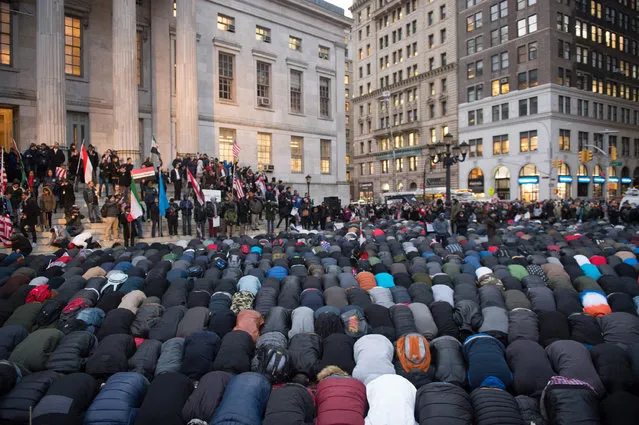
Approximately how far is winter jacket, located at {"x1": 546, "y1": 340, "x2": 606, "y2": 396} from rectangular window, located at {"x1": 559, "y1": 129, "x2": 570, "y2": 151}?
5565 centimetres

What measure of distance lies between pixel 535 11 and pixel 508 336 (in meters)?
59.0

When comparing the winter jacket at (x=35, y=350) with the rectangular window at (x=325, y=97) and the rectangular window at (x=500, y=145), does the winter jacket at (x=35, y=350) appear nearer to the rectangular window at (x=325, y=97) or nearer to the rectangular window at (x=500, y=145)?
the rectangular window at (x=325, y=97)

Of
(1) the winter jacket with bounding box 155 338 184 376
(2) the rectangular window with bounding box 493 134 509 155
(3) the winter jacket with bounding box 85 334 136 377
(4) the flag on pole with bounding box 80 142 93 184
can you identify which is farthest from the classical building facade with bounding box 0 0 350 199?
(2) the rectangular window with bounding box 493 134 509 155

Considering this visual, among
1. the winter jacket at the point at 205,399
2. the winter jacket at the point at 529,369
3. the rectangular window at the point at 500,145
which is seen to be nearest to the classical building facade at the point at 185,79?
the winter jacket at the point at 205,399

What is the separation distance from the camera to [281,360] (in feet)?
24.6

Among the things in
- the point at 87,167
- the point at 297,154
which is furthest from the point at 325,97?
the point at 87,167

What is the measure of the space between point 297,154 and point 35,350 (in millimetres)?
32491

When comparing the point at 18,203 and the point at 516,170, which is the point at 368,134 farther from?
the point at 18,203

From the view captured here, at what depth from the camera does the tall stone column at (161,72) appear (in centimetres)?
2965

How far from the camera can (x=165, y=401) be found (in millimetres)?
5945

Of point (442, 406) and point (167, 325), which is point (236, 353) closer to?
point (167, 325)

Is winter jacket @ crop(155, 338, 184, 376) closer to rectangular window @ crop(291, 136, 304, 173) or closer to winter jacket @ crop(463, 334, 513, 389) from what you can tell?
winter jacket @ crop(463, 334, 513, 389)

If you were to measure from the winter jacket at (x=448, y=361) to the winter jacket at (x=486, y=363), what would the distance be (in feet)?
0.46

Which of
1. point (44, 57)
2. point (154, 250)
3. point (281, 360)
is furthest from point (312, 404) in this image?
point (44, 57)
